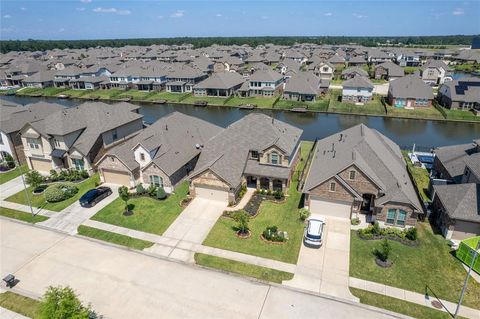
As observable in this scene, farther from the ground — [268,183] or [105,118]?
[105,118]

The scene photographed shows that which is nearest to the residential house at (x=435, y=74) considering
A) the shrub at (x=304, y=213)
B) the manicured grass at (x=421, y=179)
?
the manicured grass at (x=421, y=179)

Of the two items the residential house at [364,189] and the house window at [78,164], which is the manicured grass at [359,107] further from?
the house window at [78,164]

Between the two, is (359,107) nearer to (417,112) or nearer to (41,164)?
(417,112)

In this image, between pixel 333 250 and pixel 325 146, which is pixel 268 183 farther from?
pixel 333 250

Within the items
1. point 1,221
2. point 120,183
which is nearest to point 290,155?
point 120,183

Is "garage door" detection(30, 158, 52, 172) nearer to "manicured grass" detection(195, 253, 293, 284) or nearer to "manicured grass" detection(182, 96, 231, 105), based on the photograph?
"manicured grass" detection(195, 253, 293, 284)
